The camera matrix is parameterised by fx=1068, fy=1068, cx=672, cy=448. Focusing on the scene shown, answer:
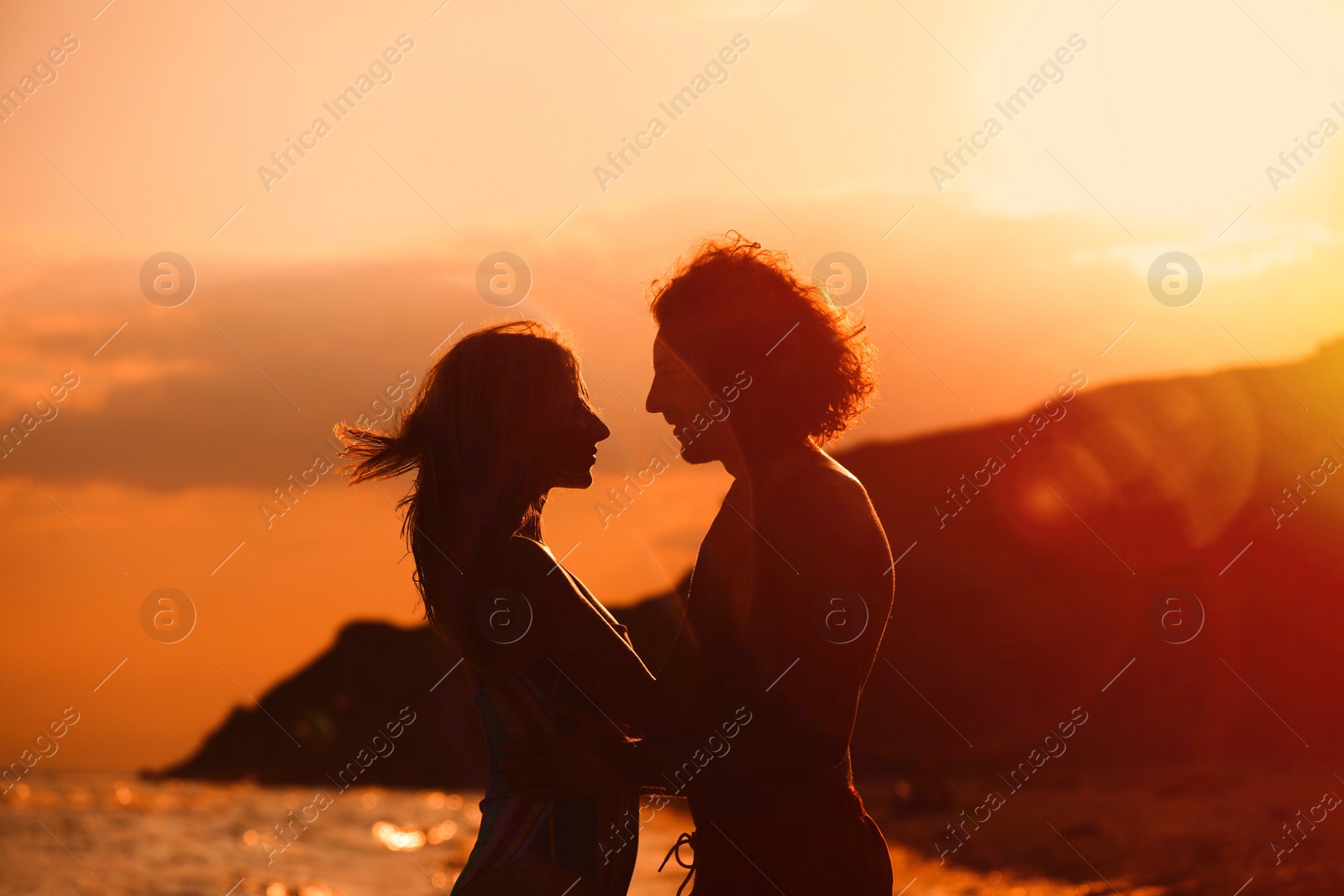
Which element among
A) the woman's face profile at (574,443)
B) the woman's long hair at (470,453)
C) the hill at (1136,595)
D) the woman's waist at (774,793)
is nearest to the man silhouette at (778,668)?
the woman's waist at (774,793)

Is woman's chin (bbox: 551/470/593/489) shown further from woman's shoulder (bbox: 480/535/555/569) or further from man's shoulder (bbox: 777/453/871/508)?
man's shoulder (bbox: 777/453/871/508)

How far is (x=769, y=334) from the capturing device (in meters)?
4.04

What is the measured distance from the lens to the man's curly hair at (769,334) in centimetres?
395

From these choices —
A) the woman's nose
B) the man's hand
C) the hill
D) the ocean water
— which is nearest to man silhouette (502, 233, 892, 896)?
the man's hand

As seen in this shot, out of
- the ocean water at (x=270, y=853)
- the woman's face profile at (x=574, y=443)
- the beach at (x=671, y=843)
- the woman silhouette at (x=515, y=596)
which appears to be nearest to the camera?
the woman silhouette at (x=515, y=596)

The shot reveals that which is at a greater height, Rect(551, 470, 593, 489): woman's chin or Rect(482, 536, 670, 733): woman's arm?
Rect(551, 470, 593, 489): woman's chin

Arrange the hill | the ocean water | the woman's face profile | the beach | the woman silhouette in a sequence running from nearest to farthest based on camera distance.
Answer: the woman silhouette → the woman's face profile → the beach → the ocean water → the hill

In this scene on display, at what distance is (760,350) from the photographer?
13.2ft

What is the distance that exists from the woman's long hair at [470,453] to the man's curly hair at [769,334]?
2.01ft

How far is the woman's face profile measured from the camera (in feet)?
12.3

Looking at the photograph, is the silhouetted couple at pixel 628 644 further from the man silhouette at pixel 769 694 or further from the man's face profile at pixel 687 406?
the man's face profile at pixel 687 406

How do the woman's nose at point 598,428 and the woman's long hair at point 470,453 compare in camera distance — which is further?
the woman's nose at point 598,428

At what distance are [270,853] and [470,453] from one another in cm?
7353

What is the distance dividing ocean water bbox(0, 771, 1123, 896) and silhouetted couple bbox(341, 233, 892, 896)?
16563mm
